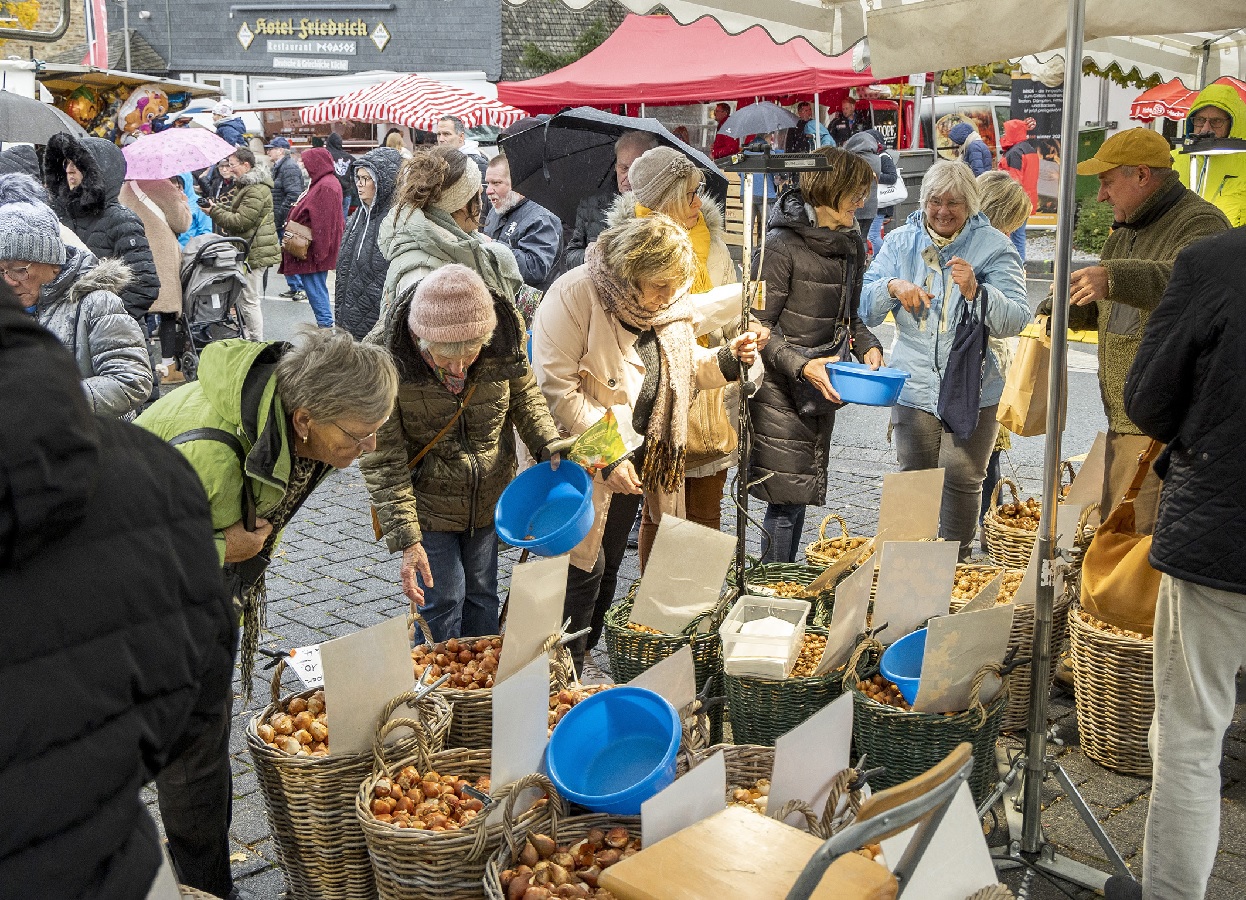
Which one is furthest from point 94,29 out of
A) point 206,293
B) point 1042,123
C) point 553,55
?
point 553,55

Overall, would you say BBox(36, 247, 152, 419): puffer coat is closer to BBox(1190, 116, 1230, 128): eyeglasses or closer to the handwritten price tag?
the handwritten price tag

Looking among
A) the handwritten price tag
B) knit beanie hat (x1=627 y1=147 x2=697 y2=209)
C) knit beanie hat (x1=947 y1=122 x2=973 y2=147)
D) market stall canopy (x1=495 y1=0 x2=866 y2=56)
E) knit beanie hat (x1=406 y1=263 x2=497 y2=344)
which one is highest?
knit beanie hat (x1=947 y1=122 x2=973 y2=147)

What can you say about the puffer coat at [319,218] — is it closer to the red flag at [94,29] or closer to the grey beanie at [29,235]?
the red flag at [94,29]

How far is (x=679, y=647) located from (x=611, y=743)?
0.84 metres

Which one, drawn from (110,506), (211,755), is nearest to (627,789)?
(211,755)

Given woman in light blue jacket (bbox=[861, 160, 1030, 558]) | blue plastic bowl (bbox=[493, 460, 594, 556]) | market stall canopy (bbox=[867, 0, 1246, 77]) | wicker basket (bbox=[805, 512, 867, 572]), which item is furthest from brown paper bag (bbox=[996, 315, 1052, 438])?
blue plastic bowl (bbox=[493, 460, 594, 556])

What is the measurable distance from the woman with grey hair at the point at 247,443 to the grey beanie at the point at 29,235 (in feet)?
5.18

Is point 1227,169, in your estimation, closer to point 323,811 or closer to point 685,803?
point 685,803

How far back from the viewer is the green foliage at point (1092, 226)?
15305mm

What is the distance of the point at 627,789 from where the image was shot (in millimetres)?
2379

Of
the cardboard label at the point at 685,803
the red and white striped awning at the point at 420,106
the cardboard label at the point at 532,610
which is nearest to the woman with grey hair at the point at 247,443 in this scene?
the cardboard label at the point at 532,610

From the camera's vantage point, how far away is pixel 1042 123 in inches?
593

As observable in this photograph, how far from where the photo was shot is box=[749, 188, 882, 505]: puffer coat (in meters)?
4.59

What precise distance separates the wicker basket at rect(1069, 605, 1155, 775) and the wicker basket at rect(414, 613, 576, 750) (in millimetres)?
1661
